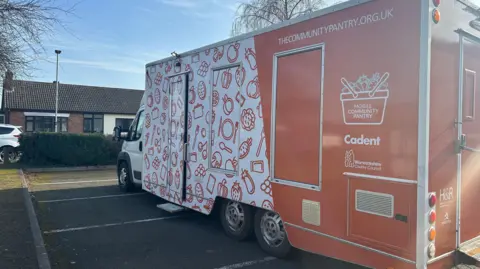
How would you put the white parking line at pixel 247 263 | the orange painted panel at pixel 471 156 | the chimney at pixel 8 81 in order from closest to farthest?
the orange painted panel at pixel 471 156 < the white parking line at pixel 247 263 < the chimney at pixel 8 81

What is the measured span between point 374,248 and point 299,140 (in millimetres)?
1408

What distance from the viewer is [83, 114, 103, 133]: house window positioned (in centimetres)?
3541

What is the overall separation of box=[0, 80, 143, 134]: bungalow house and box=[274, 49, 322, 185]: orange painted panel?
3056 cm

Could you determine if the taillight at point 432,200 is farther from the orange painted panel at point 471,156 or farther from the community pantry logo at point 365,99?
the community pantry logo at point 365,99

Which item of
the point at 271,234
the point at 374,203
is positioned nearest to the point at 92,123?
the point at 271,234

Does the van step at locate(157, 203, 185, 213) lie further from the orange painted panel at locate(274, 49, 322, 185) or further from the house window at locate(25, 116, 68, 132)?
the house window at locate(25, 116, 68, 132)

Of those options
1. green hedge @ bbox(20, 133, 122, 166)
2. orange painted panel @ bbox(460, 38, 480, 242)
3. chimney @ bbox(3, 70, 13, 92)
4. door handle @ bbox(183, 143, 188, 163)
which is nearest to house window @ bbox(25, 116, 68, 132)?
green hedge @ bbox(20, 133, 122, 166)

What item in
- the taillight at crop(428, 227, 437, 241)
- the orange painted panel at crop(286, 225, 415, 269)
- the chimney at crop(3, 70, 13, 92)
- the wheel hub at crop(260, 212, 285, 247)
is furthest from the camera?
the chimney at crop(3, 70, 13, 92)

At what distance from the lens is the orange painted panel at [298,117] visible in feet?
14.0

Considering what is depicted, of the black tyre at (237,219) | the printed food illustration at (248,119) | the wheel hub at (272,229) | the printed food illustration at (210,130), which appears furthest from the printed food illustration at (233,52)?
the wheel hub at (272,229)

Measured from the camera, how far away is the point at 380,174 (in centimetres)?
364

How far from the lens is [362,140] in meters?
3.79

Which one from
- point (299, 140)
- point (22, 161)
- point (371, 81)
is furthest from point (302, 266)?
point (22, 161)

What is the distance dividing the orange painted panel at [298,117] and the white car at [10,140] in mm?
14921
